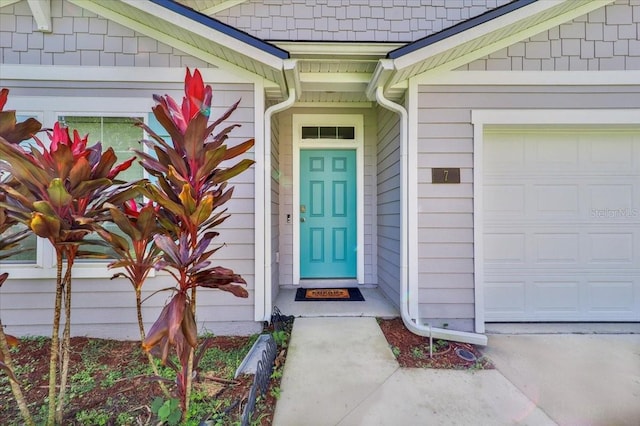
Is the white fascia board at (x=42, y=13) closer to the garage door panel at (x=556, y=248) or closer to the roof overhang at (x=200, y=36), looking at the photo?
the roof overhang at (x=200, y=36)

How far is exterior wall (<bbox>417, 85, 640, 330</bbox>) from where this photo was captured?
3.08m

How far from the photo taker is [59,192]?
1.51m

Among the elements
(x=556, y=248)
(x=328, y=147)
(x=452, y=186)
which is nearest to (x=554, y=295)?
(x=556, y=248)

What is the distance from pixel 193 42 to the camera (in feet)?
9.65

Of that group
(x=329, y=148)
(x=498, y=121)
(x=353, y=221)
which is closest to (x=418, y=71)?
(x=498, y=121)

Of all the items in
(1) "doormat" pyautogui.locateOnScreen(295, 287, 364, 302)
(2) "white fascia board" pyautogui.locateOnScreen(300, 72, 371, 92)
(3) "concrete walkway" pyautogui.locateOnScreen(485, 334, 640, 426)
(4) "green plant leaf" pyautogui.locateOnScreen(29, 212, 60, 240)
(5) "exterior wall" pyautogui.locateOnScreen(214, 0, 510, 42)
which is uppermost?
(5) "exterior wall" pyautogui.locateOnScreen(214, 0, 510, 42)

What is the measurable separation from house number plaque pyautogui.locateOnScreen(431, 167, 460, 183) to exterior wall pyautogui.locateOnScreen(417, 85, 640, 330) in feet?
0.14

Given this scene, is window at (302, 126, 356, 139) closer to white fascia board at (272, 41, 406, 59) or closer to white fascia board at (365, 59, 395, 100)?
white fascia board at (365, 59, 395, 100)

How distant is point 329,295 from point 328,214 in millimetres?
1124

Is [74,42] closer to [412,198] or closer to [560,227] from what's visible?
[412,198]

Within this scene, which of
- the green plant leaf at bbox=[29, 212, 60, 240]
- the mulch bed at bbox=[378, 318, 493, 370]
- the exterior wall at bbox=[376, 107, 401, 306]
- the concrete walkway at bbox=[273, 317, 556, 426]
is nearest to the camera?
the green plant leaf at bbox=[29, 212, 60, 240]

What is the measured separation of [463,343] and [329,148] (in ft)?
9.33

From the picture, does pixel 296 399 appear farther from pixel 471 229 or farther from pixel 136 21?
pixel 136 21

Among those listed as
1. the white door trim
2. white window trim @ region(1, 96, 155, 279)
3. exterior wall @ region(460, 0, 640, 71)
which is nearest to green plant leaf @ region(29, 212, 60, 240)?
white window trim @ region(1, 96, 155, 279)
